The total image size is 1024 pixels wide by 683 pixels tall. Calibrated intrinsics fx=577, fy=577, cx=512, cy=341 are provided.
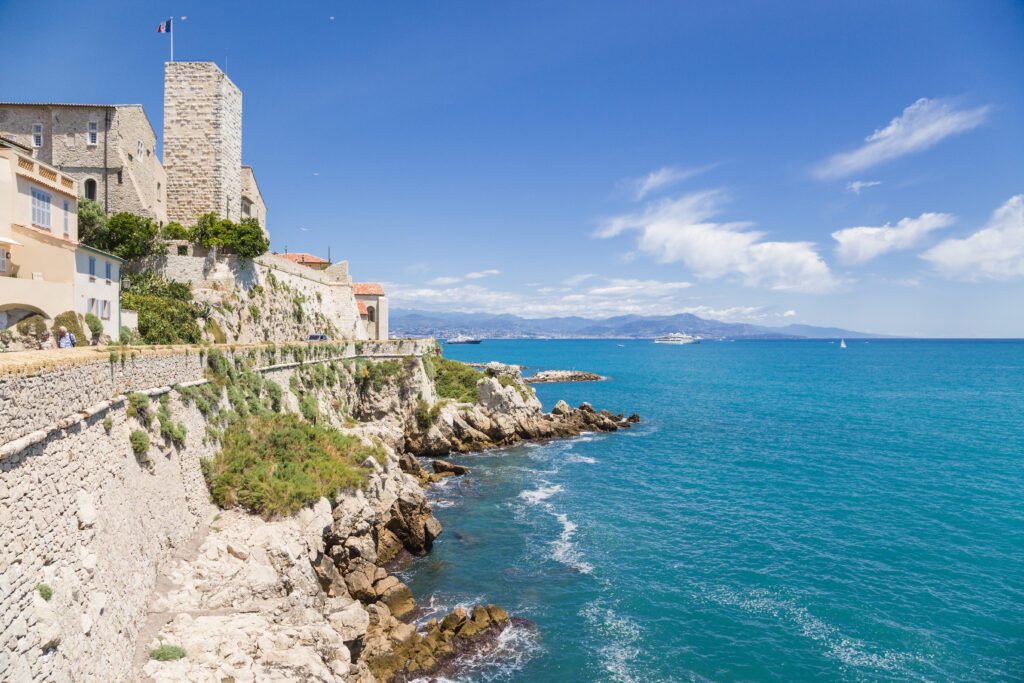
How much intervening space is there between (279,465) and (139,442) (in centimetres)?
733

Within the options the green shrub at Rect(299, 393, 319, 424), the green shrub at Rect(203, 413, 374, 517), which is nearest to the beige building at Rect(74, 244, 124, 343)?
the green shrub at Rect(203, 413, 374, 517)

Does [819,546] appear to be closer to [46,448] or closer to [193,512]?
[193,512]

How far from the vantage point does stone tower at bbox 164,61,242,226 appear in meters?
41.8

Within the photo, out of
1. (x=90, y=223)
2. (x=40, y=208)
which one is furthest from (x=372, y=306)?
(x=40, y=208)

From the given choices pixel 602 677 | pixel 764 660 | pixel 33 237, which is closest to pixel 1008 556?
pixel 764 660

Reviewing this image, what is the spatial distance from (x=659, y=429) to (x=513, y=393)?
50.3ft

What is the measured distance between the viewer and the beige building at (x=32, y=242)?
19203 mm

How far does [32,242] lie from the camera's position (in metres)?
20.4

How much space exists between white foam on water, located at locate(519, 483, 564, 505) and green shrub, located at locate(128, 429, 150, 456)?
21.4m

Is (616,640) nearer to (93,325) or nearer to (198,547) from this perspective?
(198,547)

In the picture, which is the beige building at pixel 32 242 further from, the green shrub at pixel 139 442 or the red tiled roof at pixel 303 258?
the red tiled roof at pixel 303 258

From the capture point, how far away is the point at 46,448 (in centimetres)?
1094

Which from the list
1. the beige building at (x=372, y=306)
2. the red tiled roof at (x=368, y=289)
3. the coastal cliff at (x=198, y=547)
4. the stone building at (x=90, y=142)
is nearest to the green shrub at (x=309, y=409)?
the coastal cliff at (x=198, y=547)

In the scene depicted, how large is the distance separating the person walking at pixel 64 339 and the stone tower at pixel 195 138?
24.4 m
